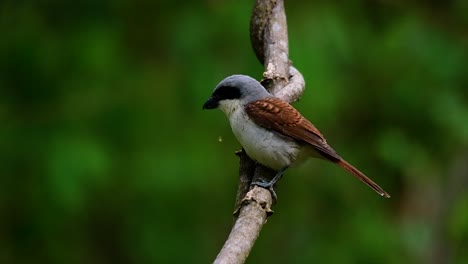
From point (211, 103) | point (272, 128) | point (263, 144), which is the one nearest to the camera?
point (263, 144)

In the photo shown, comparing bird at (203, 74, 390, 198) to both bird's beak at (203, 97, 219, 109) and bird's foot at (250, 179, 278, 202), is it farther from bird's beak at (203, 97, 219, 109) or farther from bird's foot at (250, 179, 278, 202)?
bird's foot at (250, 179, 278, 202)

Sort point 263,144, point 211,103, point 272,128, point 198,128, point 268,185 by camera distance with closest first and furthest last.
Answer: point 268,185
point 263,144
point 272,128
point 211,103
point 198,128

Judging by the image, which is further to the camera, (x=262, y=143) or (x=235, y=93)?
(x=235, y=93)

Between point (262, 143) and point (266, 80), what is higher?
point (266, 80)

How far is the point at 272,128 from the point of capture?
425 cm

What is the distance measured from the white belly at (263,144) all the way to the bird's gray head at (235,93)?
50mm

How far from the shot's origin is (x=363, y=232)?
646cm

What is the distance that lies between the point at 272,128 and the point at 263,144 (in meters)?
0.18

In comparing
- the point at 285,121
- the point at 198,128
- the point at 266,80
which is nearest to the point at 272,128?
the point at 285,121

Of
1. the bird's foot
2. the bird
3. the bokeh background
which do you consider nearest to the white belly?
the bird

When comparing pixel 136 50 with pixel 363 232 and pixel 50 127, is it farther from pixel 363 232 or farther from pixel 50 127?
pixel 363 232

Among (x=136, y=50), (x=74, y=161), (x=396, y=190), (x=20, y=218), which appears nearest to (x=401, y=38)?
(x=396, y=190)

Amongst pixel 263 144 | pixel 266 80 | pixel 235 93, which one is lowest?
pixel 263 144

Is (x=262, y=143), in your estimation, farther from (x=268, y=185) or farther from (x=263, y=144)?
(x=268, y=185)
